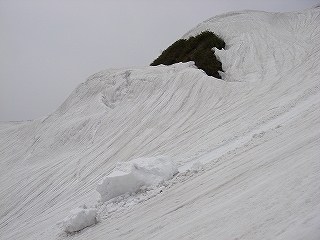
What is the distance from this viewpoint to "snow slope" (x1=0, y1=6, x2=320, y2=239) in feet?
14.8

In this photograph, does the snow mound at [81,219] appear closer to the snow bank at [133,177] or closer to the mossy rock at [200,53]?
the snow bank at [133,177]

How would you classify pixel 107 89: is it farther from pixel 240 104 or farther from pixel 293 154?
pixel 293 154

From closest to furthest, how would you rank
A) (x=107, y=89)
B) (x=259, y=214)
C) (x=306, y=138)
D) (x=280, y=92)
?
(x=259, y=214) → (x=306, y=138) → (x=280, y=92) → (x=107, y=89)

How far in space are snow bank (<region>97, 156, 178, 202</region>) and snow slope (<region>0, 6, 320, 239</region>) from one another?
0.20 metres

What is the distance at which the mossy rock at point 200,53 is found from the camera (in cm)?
1513

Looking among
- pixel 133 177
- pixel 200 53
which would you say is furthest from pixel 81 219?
pixel 200 53

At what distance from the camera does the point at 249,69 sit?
14172mm

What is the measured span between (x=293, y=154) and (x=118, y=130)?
8.00 meters

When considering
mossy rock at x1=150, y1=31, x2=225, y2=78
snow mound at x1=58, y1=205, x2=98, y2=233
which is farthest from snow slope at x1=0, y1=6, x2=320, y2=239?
mossy rock at x1=150, y1=31, x2=225, y2=78

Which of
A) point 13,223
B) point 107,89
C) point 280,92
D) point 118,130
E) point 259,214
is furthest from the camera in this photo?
point 107,89

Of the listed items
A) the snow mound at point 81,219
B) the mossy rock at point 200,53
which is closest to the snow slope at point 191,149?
the snow mound at point 81,219

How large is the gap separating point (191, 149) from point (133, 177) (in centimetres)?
272

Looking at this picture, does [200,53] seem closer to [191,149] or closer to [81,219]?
[191,149]

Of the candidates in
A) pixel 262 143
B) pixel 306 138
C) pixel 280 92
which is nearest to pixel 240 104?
pixel 280 92
